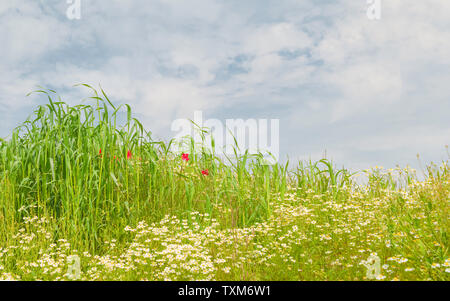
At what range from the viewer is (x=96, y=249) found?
5027mm

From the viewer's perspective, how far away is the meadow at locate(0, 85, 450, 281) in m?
3.92

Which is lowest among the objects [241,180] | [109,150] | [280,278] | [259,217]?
[280,278]

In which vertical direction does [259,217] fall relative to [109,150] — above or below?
below

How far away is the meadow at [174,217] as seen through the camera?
3922mm

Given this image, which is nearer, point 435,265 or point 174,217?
point 435,265

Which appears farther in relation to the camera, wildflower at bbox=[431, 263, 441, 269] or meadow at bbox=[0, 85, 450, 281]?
meadow at bbox=[0, 85, 450, 281]

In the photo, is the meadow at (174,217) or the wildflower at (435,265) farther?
the meadow at (174,217)

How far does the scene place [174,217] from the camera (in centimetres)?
479

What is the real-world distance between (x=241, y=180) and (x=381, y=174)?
286cm
